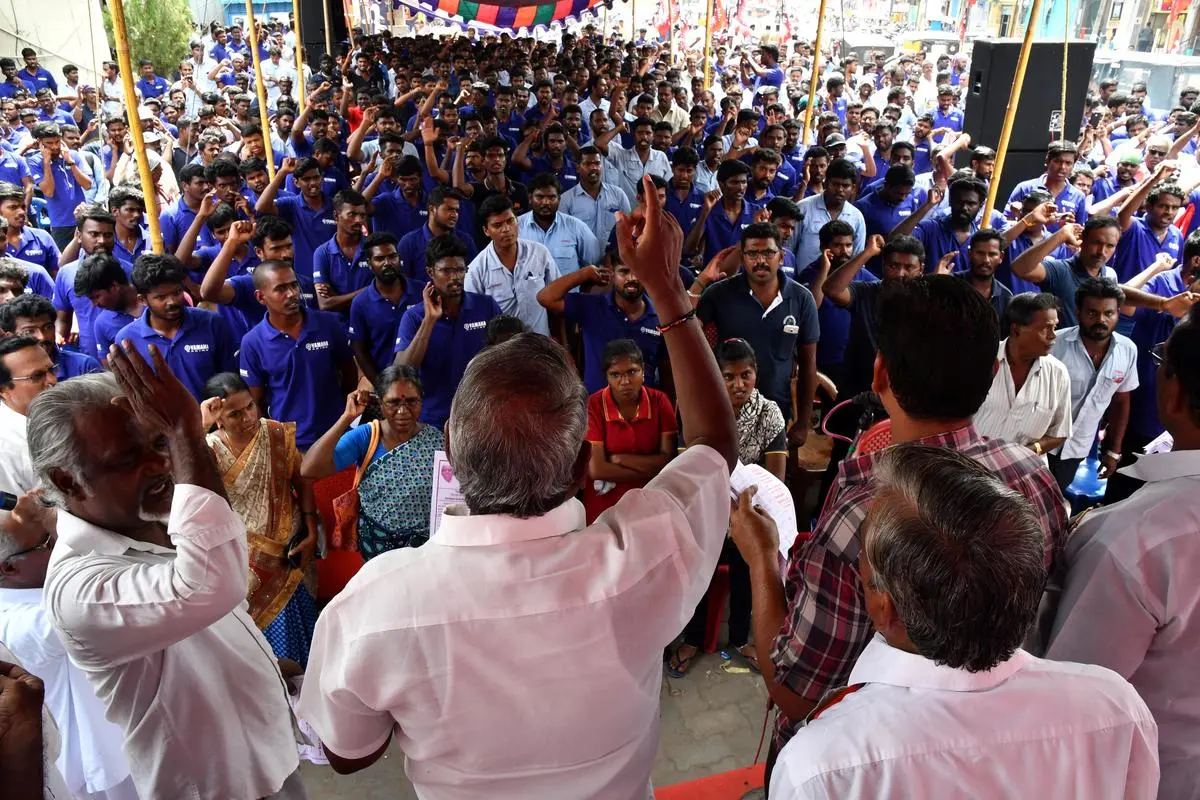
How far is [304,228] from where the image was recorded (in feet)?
19.4

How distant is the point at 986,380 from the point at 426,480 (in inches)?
76.5

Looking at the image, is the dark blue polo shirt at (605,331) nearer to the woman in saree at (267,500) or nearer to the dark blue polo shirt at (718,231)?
the woman in saree at (267,500)

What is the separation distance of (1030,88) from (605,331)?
6.27m

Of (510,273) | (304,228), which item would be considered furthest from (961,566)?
(304,228)

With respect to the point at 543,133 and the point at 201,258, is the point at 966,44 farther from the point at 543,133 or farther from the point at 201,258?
the point at 201,258

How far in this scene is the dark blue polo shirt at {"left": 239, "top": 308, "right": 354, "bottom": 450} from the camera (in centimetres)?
362

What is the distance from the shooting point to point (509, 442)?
113 cm

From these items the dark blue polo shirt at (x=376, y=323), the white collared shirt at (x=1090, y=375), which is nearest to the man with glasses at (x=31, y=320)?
the dark blue polo shirt at (x=376, y=323)

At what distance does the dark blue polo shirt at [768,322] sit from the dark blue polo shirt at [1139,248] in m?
2.88

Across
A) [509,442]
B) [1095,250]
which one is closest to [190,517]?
[509,442]

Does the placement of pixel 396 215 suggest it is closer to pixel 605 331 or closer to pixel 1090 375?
pixel 605 331

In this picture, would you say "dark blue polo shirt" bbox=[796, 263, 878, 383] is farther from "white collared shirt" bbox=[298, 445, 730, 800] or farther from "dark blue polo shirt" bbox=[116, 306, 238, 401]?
"white collared shirt" bbox=[298, 445, 730, 800]

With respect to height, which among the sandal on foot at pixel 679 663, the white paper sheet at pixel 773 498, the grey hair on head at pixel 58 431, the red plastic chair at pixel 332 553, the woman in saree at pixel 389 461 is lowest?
the sandal on foot at pixel 679 663

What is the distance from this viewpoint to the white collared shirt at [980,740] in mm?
990
